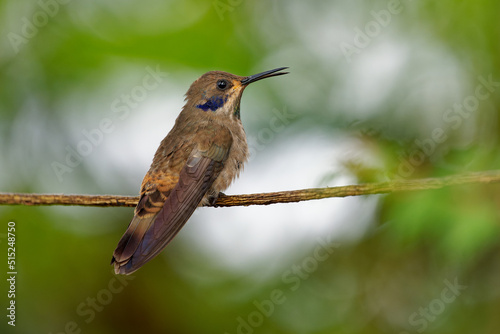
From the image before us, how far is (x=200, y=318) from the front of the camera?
5.01m

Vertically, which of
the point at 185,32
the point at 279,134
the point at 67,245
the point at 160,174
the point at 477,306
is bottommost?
the point at 67,245

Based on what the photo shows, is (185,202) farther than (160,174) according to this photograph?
No

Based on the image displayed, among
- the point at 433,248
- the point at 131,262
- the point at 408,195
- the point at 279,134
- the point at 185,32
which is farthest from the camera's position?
the point at 185,32

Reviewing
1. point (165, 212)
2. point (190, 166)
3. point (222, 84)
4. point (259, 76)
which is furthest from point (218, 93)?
point (165, 212)

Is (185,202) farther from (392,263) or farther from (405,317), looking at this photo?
(405,317)

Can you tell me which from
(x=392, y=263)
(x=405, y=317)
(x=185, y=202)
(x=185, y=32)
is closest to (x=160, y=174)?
(x=185, y=202)

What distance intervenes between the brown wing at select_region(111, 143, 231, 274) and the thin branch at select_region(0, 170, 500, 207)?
193mm

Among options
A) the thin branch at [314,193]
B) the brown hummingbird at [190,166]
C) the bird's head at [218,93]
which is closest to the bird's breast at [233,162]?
the brown hummingbird at [190,166]

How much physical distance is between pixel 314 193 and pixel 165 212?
0.92 meters

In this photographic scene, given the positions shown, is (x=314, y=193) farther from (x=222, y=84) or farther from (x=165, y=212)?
(x=222, y=84)

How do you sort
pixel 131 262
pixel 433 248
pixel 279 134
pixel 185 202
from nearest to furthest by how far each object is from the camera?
pixel 131 262, pixel 185 202, pixel 433 248, pixel 279 134

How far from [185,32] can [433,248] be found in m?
2.77

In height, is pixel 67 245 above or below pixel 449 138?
below

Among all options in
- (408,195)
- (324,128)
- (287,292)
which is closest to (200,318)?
(287,292)
